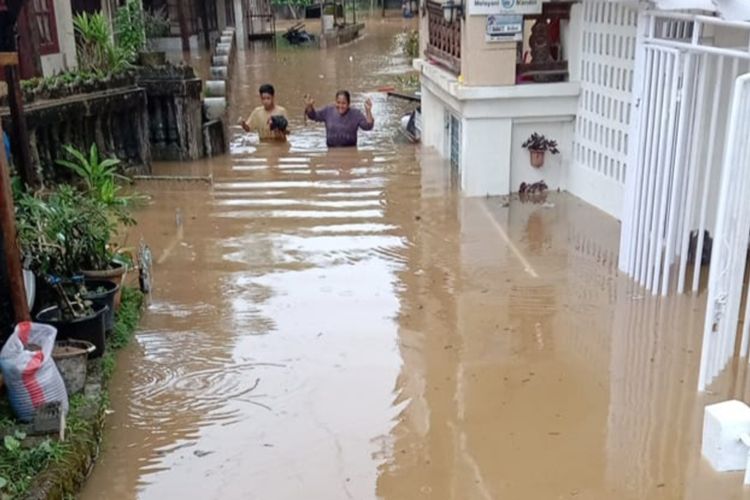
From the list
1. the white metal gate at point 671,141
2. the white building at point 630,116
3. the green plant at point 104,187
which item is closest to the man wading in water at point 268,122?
the white building at point 630,116

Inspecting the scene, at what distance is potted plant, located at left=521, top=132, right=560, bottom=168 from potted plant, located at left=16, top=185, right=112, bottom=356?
4.84 metres

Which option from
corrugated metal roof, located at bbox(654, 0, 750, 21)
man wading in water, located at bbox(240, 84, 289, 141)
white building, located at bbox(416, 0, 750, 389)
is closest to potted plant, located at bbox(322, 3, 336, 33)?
man wading in water, located at bbox(240, 84, 289, 141)

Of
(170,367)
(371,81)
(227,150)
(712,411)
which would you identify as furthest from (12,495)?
(371,81)

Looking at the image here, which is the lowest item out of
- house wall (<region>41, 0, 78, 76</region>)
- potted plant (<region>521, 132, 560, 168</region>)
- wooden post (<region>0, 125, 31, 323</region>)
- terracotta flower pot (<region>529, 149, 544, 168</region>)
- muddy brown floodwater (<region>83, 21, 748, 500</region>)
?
muddy brown floodwater (<region>83, 21, 748, 500</region>)

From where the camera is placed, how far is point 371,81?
68.8ft

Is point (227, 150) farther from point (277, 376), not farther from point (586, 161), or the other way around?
point (277, 376)

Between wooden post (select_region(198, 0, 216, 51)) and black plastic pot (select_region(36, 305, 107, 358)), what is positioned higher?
wooden post (select_region(198, 0, 216, 51))

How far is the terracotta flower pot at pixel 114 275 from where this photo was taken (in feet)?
18.9

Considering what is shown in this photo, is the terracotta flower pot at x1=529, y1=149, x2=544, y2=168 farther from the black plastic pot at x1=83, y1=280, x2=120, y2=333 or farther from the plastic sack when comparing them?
the plastic sack

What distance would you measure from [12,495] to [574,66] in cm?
719

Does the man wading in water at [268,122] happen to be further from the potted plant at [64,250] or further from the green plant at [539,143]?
the potted plant at [64,250]

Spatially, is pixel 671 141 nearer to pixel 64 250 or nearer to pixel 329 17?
pixel 64 250

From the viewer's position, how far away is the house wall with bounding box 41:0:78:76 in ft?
48.6

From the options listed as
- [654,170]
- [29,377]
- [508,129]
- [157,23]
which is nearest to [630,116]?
[654,170]
